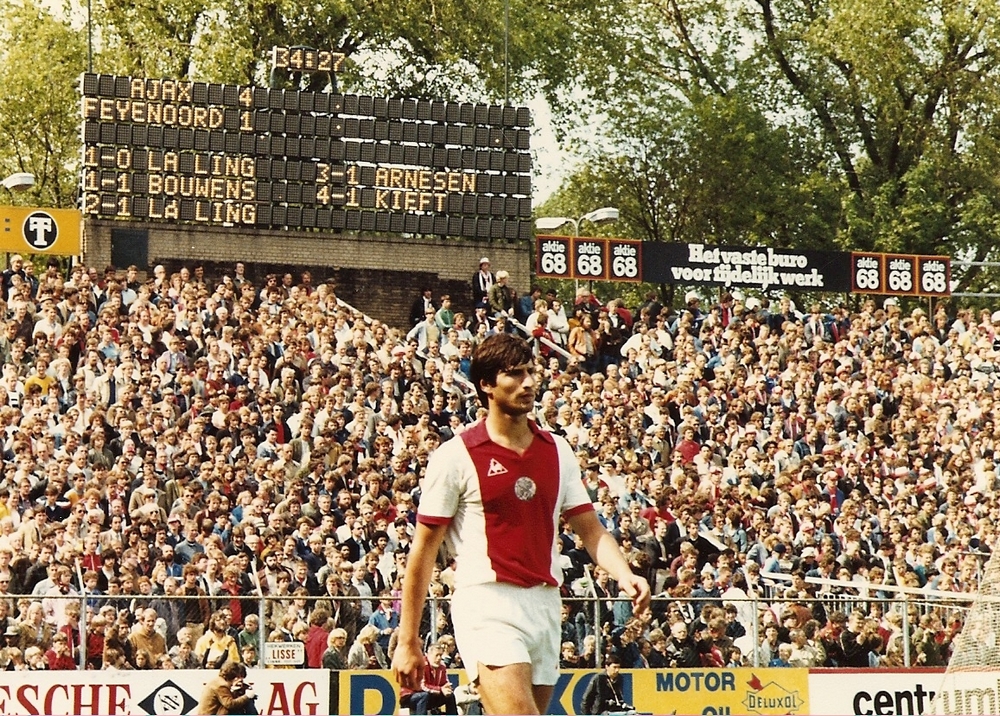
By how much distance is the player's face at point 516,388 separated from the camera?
8.15m

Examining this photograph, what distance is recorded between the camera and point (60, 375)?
23.5 metres

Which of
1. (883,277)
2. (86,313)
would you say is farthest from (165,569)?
(883,277)

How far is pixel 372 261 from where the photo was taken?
114 ft

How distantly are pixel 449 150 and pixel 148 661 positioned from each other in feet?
53.2

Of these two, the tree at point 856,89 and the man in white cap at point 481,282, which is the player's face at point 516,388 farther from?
the tree at point 856,89

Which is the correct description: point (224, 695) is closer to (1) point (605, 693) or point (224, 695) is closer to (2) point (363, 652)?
(2) point (363, 652)

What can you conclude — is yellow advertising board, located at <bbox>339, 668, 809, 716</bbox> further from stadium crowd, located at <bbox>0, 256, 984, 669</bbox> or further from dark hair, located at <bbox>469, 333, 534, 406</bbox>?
dark hair, located at <bbox>469, 333, 534, 406</bbox>

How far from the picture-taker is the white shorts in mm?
8180

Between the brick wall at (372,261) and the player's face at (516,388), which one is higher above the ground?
the brick wall at (372,261)

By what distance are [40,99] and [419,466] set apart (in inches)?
1298

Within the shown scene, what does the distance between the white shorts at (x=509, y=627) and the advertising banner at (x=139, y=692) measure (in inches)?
408

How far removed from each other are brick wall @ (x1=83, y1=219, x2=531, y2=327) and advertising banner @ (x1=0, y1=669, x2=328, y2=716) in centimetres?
1480

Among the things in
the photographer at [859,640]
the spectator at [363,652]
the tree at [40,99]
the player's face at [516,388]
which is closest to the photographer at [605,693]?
the spectator at [363,652]

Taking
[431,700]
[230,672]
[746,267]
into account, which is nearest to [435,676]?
[431,700]
